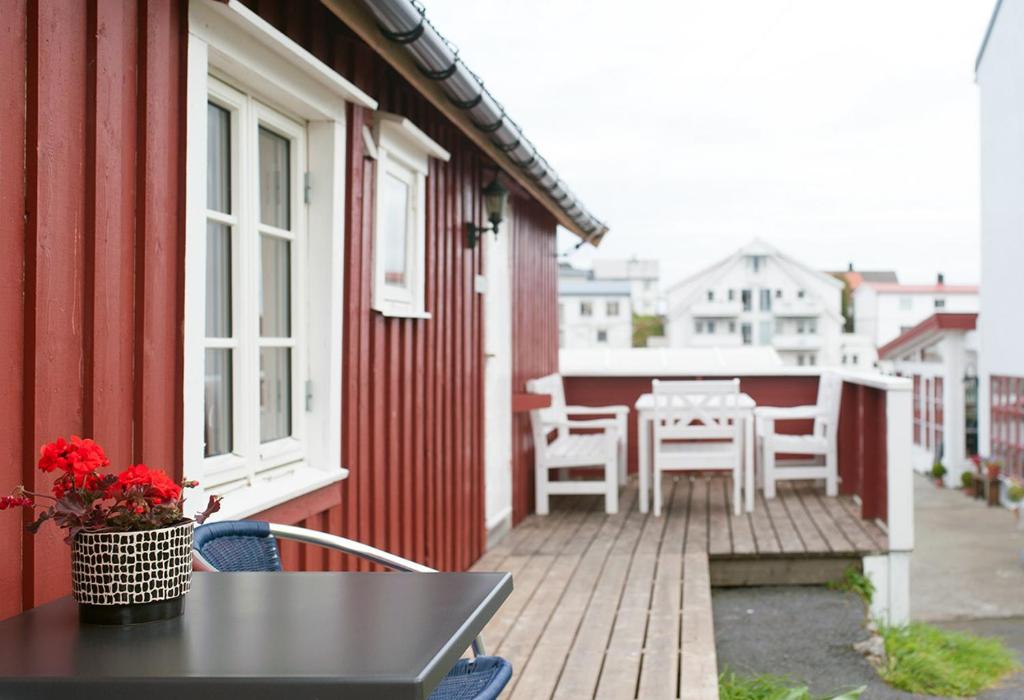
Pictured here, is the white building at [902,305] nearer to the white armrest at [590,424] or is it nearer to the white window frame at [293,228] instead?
the white armrest at [590,424]

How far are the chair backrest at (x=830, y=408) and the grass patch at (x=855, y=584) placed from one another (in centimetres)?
199

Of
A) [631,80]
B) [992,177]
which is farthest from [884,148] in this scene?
[992,177]

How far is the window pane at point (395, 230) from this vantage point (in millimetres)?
4234

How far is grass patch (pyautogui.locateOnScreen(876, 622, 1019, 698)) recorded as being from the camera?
4.45m

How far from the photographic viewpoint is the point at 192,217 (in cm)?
252

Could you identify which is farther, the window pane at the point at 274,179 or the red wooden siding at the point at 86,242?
the window pane at the point at 274,179

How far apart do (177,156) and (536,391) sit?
5042 millimetres

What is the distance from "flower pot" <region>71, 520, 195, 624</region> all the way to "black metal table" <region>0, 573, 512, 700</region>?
26mm

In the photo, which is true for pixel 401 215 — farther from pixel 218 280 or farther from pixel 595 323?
pixel 595 323

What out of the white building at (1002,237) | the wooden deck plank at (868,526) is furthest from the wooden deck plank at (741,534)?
the white building at (1002,237)

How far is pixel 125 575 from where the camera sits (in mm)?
1612

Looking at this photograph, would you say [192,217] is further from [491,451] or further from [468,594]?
[491,451]

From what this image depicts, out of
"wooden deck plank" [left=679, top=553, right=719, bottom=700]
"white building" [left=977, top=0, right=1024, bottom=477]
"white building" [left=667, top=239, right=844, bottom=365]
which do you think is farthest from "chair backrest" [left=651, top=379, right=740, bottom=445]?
"white building" [left=667, top=239, right=844, bottom=365]

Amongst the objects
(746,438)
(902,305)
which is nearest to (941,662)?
(746,438)
